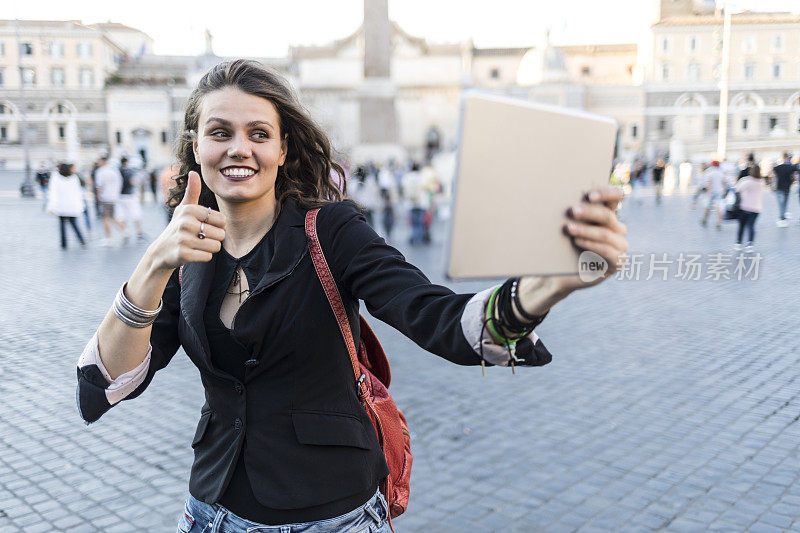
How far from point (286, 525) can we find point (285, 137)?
81cm

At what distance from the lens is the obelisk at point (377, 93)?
70.7ft

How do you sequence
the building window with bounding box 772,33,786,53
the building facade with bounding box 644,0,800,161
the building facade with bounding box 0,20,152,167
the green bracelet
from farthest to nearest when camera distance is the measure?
the building window with bounding box 772,33,786,53, the building facade with bounding box 644,0,800,161, the building facade with bounding box 0,20,152,167, the green bracelet

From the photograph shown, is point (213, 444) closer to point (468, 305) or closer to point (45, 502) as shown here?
point (468, 305)

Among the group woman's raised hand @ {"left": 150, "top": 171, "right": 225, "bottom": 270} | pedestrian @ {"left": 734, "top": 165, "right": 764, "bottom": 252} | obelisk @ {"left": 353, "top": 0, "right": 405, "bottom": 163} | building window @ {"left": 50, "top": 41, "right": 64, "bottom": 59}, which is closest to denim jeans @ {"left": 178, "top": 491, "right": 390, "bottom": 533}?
woman's raised hand @ {"left": 150, "top": 171, "right": 225, "bottom": 270}

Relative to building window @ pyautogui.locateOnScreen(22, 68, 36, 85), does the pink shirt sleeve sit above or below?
below

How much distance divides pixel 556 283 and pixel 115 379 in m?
0.95

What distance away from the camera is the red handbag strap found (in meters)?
1.48

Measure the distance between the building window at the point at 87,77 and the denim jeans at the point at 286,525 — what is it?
193 feet

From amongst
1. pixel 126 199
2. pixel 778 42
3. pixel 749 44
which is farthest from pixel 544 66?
pixel 126 199

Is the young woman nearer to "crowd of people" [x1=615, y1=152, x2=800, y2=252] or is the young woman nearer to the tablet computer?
the tablet computer

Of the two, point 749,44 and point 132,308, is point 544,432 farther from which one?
point 749,44

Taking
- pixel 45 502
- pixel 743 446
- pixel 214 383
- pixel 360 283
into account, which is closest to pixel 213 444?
pixel 214 383

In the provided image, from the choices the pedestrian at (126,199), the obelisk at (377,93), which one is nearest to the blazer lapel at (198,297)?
the pedestrian at (126,199)

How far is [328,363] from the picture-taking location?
1493mm
